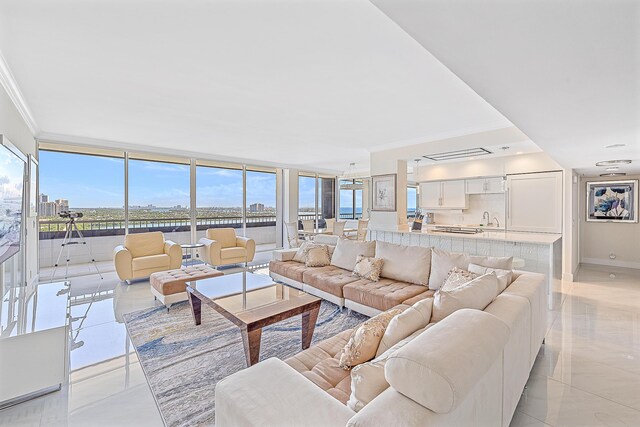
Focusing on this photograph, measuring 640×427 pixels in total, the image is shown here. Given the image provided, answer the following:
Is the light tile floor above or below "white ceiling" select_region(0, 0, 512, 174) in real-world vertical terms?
below

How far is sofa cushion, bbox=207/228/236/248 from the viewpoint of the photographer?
20.3 feet

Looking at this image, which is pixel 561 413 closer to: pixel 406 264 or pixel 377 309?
pixel 377 309

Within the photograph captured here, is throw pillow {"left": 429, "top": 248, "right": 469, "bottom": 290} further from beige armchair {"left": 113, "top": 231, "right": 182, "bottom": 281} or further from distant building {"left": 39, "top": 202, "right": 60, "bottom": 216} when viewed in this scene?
distant building {"left": 39, "top": 202, "right": 60, "bottom": 216}

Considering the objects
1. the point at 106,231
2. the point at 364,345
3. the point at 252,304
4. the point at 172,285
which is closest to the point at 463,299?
the point at 364,345

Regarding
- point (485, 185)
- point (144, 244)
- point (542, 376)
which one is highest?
point (485, 185)

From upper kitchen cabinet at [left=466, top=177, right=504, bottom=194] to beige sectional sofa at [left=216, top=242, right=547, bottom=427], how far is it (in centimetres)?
488

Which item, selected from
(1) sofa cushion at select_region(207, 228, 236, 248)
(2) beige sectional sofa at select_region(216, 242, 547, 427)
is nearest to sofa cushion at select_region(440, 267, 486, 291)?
(2) beige sectional sofa at select_region(216, 242, 547, 427)

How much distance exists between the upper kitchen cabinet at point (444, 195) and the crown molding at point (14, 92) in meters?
7.36

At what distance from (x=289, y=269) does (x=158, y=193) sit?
4389 millimetres

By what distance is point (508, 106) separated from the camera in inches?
83.4

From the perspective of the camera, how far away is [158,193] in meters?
6.86

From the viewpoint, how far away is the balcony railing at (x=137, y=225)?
240 inches

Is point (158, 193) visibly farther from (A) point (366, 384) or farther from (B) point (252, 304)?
(A) point (366, 384)

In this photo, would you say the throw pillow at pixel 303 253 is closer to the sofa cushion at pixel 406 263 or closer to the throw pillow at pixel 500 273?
the sofa cushion at pixel 406 263
